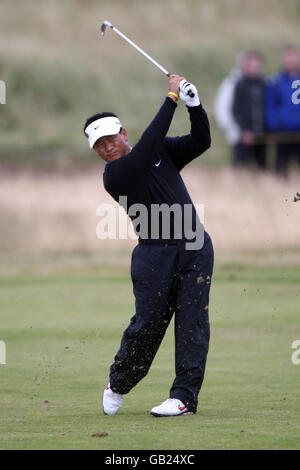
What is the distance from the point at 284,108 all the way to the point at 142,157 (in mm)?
15112

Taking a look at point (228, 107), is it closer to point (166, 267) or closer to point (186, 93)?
point (186, 93)

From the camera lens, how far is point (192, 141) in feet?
23.7

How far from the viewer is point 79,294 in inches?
586

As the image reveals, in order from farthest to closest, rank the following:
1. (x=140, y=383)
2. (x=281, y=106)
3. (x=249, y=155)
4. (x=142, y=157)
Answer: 1. (x=249, y=155)
2. (x=281, y=106)
3. (x=140, y=383)
4. (x=142, y=157)

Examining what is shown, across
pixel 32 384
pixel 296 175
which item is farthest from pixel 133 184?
pixel 296 175

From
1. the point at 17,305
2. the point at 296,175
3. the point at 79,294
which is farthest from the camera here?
the point at 296,175

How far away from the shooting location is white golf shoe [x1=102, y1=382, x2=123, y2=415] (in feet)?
23.7

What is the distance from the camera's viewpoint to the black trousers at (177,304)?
7086mm

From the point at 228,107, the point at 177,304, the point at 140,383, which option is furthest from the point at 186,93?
the point at 228,107

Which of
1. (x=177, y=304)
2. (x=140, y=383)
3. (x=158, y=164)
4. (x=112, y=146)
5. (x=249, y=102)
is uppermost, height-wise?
(x=249, y=102)

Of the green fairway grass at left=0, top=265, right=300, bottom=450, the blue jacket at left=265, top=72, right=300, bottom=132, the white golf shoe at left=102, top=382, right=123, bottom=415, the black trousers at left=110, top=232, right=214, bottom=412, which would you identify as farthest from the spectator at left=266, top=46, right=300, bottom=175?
the white golf shoe at left=102, top=382, right=123, bottom=415

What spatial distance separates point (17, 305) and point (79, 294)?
1248mm

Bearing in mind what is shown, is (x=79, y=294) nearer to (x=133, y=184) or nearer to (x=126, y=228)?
(x=126, y=228)

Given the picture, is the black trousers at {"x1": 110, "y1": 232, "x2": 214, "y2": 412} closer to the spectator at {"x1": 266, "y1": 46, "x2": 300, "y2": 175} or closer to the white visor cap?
the white visor cap
